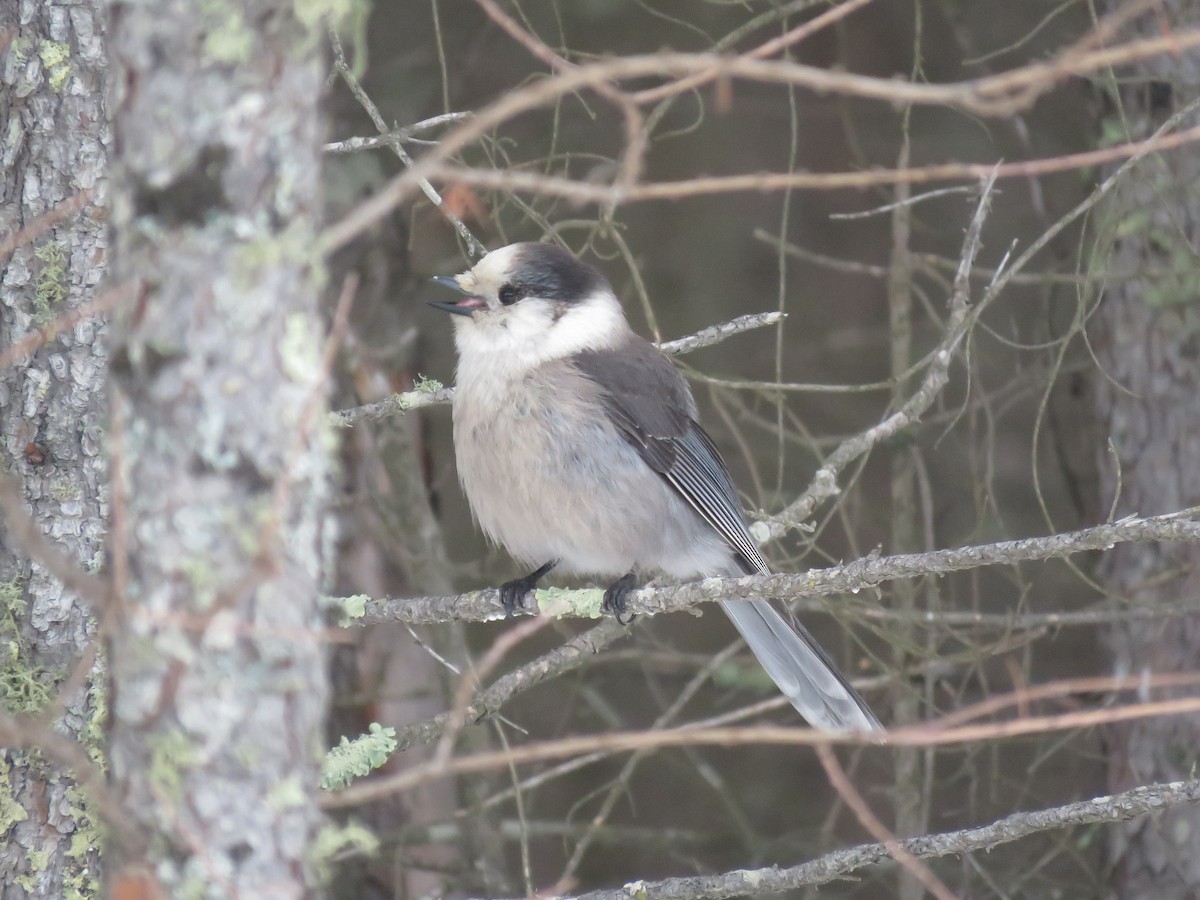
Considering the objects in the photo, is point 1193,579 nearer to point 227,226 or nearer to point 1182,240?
point 1182,240

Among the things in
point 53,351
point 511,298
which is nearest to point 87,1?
point 53,351

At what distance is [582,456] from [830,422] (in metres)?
2.23

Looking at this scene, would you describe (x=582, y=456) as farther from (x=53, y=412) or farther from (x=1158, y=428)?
(x=1158, y=428)

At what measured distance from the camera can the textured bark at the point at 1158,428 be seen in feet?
12.0

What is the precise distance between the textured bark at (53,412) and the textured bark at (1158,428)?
2.51m

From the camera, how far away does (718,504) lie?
11.7ft

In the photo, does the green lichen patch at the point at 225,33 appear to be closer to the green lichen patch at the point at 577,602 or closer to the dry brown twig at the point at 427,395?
the dry brown twig at the point at 427,395

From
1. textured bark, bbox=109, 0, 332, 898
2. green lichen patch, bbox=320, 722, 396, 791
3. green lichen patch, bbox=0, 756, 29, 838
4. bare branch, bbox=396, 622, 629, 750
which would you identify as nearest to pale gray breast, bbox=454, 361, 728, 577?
bare branch, bbox=396, 622, 629, 750

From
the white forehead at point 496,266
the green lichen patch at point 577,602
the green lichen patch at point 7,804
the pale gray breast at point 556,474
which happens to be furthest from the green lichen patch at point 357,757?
the white forehead at point 496,266

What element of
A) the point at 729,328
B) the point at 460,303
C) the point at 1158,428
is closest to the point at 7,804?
the point at 460,303

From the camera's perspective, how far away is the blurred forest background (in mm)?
3643

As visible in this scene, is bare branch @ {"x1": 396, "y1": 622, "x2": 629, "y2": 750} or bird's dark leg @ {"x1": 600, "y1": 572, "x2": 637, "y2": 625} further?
bird's dark leg @ {"x1": 600, "y1": 572, "x2": 637, "y2": 625}

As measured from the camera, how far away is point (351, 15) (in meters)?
1.45

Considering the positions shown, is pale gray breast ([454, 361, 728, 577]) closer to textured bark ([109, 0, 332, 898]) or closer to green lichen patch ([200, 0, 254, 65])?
textured bark ([109, 0, 332, 898])
